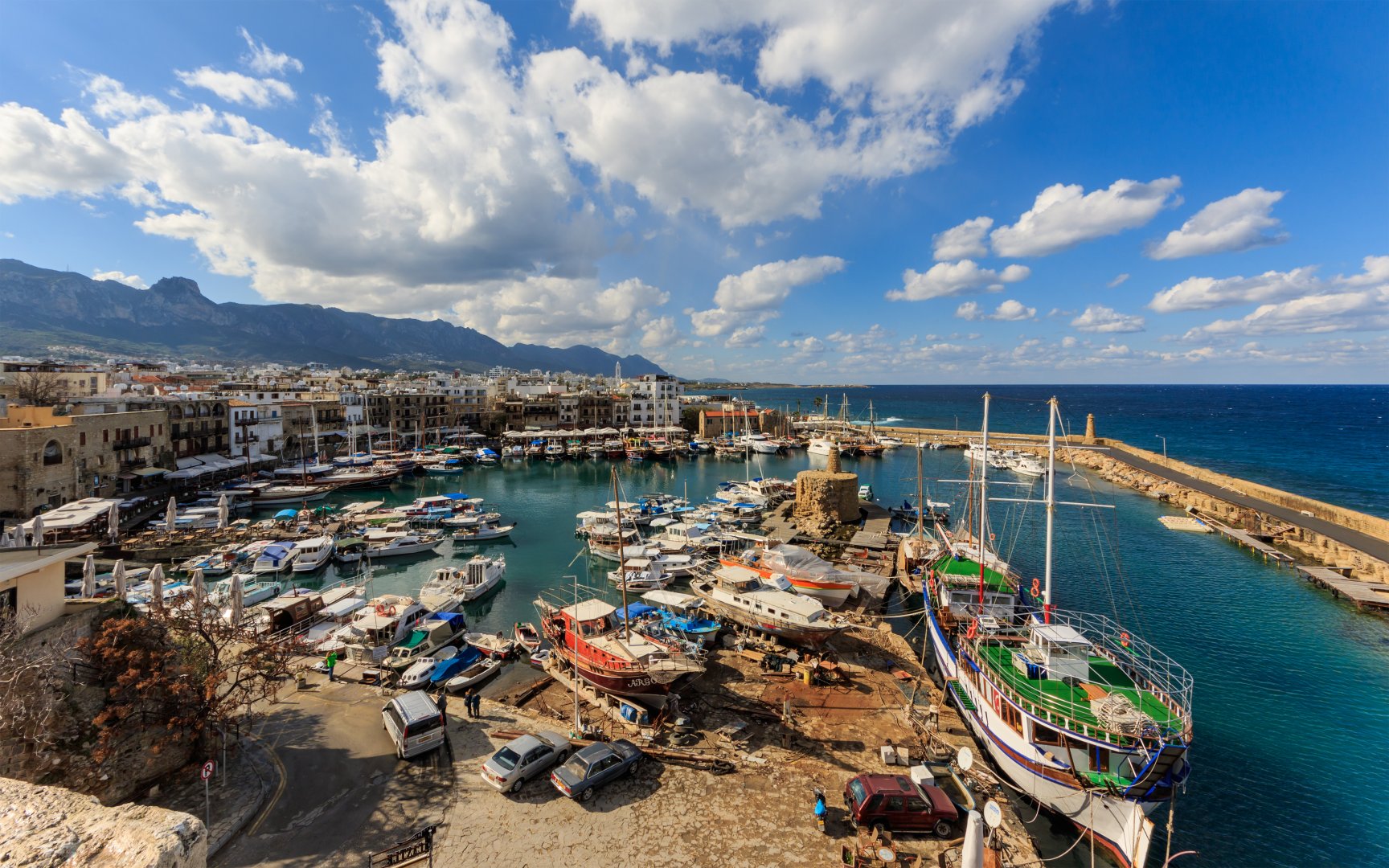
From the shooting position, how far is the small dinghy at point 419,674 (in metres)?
19.1

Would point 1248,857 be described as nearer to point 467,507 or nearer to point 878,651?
point 878,651

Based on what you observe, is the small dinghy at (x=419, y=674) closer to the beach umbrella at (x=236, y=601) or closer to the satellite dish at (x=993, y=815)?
the beach umbrella at (x=236, y=601)

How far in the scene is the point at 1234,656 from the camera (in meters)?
22.8

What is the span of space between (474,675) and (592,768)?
865 cm

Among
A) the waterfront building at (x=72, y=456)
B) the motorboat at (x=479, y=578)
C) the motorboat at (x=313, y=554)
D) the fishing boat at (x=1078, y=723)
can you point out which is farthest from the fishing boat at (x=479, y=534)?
the fishing boat at (x=1078, y=723)

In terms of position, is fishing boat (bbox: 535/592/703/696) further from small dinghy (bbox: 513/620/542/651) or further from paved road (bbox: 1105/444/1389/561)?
paved road (bbox: 1105/444/1389/561)

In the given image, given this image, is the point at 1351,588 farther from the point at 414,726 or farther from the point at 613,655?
the point at 414,726

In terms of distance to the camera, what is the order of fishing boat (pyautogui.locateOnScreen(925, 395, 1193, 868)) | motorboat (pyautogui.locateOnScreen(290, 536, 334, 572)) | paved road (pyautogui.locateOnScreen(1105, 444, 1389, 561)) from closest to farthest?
1. fishing boat (pyautogui.locateOnScreen(925, 395, 1193, 868))
2. motorboat (pyautogui.locateOnScreen(290, 536, 334, 572))
3. paved road (pyautogui.locateOnScreen(1105, 444, 1389, 561))

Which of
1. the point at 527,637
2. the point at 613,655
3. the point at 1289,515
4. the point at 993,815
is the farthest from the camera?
the point at 1289,515

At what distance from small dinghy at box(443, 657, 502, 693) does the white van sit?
4033mm

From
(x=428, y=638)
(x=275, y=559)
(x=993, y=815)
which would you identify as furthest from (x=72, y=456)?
(x=993, y=815)

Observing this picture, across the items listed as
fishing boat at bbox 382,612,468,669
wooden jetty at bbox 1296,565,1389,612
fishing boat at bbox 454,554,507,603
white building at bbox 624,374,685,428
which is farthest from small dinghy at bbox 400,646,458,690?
white building at bbox 624,374,685,428

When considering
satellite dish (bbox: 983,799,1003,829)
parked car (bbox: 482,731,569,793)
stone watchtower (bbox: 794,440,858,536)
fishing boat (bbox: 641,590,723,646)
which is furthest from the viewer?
stone watchtower (bbox: 794,440,858,536)

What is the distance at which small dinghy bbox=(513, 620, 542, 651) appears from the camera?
2272cm
